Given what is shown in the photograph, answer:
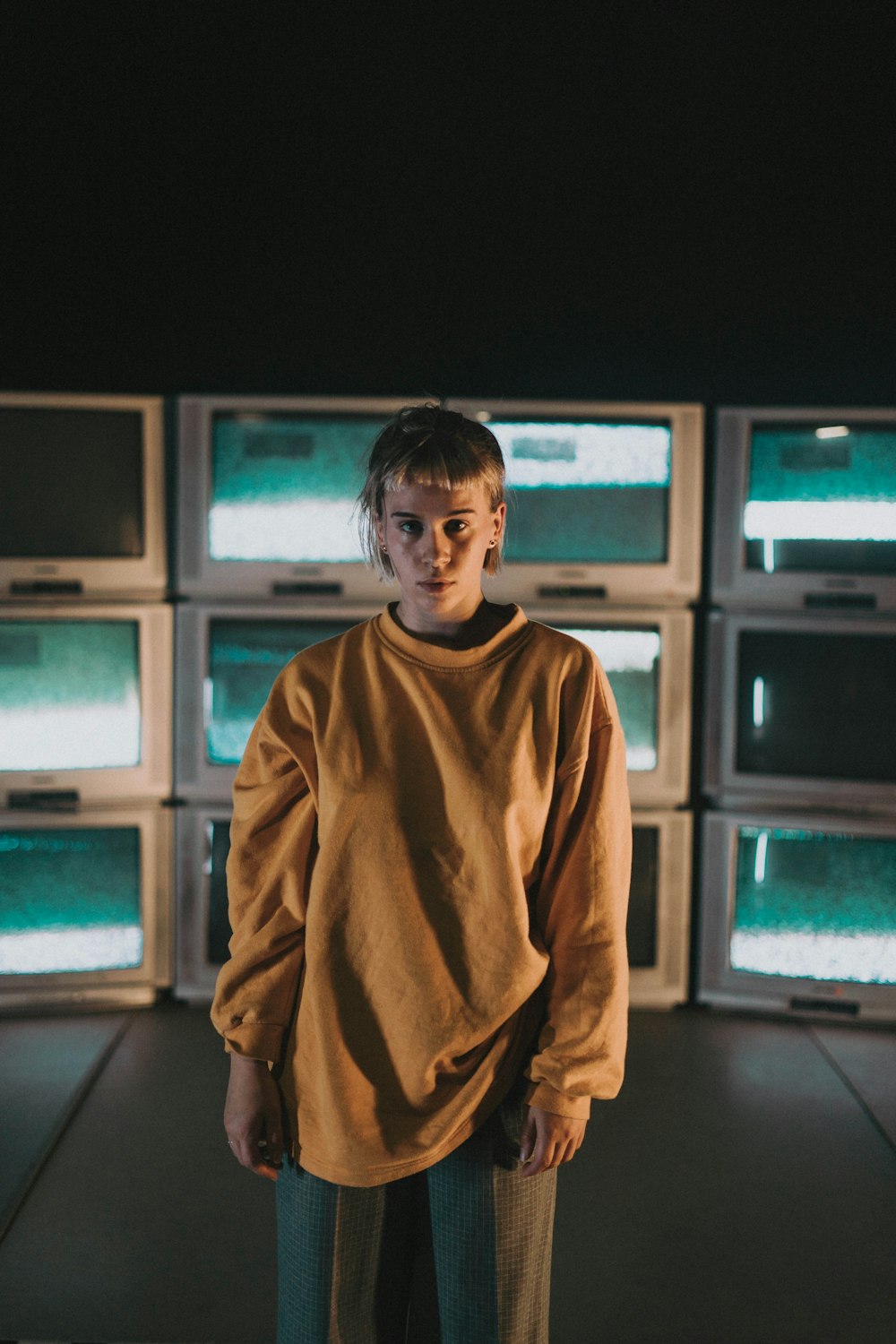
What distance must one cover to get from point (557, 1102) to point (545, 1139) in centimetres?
3

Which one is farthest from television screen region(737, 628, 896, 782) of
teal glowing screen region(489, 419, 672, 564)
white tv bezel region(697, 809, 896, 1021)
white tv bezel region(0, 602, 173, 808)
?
white tv bezel region(0, 602, 173, 808)

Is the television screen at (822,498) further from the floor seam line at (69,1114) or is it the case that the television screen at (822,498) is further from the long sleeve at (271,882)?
the floor seam line at (69,1114)

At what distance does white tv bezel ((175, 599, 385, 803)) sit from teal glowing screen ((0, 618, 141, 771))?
0.33 ft

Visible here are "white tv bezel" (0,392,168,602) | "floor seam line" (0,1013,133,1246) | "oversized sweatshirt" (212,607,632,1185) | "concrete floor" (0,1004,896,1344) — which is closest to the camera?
"oversized sweatshirt" (212,607,632,1185)

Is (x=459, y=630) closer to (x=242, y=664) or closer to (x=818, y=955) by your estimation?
(x=242, y=664)

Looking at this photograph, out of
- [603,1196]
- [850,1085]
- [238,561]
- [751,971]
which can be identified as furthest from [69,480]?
[850,1085]

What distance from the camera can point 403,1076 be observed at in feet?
2.71

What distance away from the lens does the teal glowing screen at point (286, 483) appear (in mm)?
2168

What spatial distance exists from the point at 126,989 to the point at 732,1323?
4.80ft

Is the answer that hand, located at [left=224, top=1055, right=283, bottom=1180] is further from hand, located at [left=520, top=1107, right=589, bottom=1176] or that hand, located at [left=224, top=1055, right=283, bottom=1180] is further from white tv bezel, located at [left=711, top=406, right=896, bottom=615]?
white tv bezel, located at [left=711, top=406, right=896, bottom=615]

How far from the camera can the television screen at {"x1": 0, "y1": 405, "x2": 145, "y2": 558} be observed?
2.12 metres

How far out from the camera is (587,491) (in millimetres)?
2205

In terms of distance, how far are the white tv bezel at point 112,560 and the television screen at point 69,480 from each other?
1 cm

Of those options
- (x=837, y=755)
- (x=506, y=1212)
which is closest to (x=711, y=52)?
(x=837, y=755)
